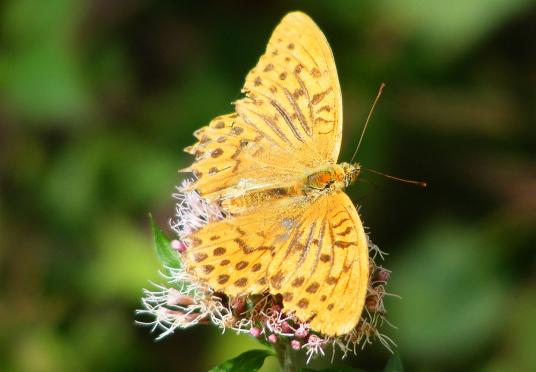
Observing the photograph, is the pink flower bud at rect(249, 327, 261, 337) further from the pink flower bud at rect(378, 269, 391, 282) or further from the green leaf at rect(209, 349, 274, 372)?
the pink flower bud at rect(378, 269, 391, 282)

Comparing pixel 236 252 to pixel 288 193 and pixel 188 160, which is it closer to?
pixel 288 193

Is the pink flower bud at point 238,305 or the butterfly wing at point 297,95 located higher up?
the butterfly wing at point 297,95

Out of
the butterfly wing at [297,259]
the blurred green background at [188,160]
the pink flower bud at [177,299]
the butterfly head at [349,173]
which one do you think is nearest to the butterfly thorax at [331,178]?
the butterfly head at [349,173]

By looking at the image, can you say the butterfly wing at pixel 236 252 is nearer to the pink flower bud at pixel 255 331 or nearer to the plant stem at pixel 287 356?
the pink flower bud at pixel 255 331

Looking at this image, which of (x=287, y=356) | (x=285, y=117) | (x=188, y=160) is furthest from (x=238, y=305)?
(x=188, y=160)

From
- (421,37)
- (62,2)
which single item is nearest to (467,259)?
(421,37)

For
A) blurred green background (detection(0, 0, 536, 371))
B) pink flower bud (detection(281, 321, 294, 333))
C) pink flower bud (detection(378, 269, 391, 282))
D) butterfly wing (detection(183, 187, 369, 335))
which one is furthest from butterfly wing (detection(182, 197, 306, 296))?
blurred green background (detection(0, 0, 536, 371))

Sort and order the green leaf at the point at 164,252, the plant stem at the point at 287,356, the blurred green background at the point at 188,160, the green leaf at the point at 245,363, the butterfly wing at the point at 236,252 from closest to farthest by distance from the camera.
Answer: the butterfly wing at the point at 236,252 < the green leaf at the point at 245,363 < the plant stem at the point at 287,356 < the green leaf at the point at 164,252 < the blurred green background at the point at 188,160

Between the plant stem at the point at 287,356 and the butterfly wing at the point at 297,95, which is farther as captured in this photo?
the butterfly wing at the point at 297,95

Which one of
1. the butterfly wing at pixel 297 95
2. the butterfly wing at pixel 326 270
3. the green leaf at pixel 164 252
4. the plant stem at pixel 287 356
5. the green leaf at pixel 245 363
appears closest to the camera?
the butterfly wing at pixel 326 270
